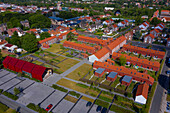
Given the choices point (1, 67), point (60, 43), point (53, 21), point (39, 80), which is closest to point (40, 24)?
point (53, 21)

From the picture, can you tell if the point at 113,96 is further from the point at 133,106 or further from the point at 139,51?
the point at 139,51

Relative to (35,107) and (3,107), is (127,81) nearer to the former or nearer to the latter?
(35,107)

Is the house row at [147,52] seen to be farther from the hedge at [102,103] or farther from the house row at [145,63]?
the hedge at [102,103]

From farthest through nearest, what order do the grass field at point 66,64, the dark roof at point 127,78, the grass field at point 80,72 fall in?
the grass field at point 66,64
the grass field at point 80,72
the dark roof at point 127,78

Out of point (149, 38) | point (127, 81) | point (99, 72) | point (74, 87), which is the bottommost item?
point (74, 87)

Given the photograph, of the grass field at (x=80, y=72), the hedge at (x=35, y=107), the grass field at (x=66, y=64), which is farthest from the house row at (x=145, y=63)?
the hedge at (x=35, y=107)

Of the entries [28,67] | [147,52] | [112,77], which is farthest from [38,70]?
[147,52]

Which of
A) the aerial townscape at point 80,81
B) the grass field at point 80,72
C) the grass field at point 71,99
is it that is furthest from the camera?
the grass field at point 80,72
